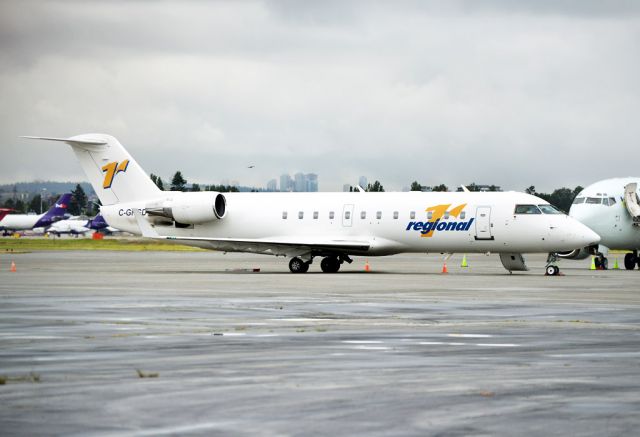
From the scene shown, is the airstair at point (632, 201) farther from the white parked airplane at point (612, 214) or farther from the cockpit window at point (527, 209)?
the cockpit window at point (527, 209)

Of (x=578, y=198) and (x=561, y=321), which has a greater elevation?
(x=578, y=198)

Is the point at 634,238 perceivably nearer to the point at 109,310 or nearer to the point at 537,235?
the point at 537,235

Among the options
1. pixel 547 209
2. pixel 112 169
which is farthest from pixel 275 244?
pixel 547 209

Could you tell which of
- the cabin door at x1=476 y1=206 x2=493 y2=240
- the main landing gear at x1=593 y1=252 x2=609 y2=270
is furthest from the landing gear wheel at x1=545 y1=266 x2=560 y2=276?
the main landing gear at x1=593 y1=252 x2=609 y2=270

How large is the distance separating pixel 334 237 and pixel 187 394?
36.2 metres

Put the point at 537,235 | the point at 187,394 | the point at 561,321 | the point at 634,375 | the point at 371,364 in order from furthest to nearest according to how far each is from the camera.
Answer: the point at 537,235 < the point at 561,321 < the point at 371,364 < the point at 634,375 < the point at 187,394

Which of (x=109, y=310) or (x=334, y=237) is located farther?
(x=334, y=237)

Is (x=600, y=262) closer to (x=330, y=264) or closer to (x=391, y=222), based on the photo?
(x=391, y=222)

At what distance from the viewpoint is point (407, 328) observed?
61.2 ft

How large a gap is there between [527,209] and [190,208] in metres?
15.1

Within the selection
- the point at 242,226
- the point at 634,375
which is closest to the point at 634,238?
the point at 242,226

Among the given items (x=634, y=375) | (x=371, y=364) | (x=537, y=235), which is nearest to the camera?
(x=634, y=375)

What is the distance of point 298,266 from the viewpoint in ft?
150

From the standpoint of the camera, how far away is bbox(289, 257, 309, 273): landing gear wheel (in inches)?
1800
